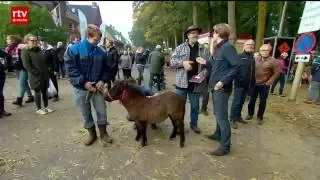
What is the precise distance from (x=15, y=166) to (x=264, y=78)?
488 centimetres

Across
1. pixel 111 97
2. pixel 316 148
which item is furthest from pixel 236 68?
pixel 316 148

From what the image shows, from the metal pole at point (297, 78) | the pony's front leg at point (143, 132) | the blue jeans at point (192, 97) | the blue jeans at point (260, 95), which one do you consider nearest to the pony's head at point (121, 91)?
the pony's front leg at point (143, 132)

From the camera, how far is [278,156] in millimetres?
5121

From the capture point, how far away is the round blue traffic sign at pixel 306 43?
9.23m

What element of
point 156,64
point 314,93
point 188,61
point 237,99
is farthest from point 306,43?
point 188,61

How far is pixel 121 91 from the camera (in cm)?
525

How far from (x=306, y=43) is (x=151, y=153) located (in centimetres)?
651

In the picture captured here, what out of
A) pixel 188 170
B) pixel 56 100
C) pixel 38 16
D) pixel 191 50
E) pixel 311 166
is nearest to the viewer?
pixel 188 170

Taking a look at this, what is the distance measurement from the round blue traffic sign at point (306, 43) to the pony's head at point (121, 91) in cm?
610

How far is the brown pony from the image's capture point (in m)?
5.21

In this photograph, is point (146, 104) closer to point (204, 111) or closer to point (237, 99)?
point (237, 99)

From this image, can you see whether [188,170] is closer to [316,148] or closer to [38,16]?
[316,148]

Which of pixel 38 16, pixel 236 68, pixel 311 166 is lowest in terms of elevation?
pixel 311 166

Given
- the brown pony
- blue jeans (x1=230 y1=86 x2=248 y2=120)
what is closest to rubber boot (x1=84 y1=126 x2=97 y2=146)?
the brown pony
